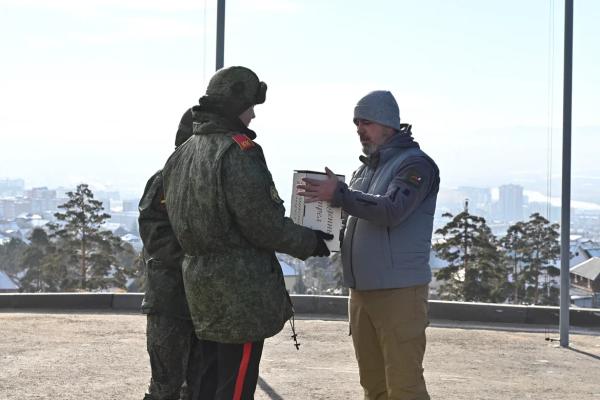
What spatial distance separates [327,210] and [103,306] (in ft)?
23.0

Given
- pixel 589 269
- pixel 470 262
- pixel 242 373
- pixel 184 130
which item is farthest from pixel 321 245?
pixel 470 262

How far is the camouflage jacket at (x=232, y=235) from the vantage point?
4020mm

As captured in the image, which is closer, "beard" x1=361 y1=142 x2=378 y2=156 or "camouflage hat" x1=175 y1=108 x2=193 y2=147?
"beard" x1=361 y1=142 x2=378 y2=156

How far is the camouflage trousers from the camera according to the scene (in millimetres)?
4957

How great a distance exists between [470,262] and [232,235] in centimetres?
2022

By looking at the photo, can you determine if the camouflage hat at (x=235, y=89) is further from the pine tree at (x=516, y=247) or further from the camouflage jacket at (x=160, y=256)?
the pine tree at (x=516, y=247)

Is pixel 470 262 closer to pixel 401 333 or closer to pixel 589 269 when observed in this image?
pixel 589 269

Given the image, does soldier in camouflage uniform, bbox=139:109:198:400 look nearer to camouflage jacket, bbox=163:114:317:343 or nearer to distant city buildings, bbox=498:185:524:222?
camouflage jacket, bbox=163:114:317:343

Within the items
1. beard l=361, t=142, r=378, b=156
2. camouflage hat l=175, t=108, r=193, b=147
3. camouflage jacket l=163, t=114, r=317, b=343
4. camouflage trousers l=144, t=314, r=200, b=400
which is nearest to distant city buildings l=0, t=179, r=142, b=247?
camouflage trousers l=144, t=314, r=200, b=400

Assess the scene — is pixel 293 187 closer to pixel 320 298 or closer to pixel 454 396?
pixel 454 396

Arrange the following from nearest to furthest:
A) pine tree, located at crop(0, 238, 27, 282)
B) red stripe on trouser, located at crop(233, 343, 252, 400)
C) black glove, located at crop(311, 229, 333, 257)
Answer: red stripe on trouser, located at crop(233, 343, 252, 400), black glove, located at crop(311, 229, 333, 257), pine tree, located at crop(0, 238, 27, 282)

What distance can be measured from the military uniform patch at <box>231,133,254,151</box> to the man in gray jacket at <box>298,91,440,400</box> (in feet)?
1.52

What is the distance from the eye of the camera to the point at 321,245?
430 cm

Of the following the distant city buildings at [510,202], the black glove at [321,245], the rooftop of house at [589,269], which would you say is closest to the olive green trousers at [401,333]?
the black glove at [321,245]
